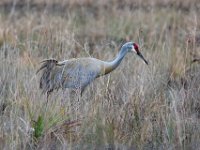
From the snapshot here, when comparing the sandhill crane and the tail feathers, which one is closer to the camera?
the tail feathers

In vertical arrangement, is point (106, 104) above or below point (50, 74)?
below

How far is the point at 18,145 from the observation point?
550cm

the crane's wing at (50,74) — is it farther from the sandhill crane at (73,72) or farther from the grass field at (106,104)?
the grass field at (106,104)

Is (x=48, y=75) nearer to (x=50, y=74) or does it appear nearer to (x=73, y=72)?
(x=50, y=74)

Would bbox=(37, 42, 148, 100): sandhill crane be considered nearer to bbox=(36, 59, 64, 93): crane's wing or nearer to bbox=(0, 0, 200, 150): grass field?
bbox=(36, 59, 64, 93): crane's wing

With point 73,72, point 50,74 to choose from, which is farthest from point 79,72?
point 50,74

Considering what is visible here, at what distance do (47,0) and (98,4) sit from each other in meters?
1.12

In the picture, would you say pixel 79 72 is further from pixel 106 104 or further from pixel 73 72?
pixel 106 104

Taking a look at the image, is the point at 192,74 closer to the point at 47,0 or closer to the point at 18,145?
the point at 18,145

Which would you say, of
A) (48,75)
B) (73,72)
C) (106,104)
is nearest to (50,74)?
(48,75)

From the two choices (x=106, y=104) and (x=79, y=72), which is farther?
(x=79, y=72)

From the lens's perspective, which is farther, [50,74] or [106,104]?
[50,74]

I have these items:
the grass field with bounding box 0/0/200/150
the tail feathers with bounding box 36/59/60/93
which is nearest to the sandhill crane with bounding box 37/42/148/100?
the tail feathers with bounding box 36/59/60/93

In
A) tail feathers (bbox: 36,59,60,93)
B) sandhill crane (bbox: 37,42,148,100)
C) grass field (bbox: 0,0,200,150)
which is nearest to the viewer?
grass field (bbox: 0,0,200,150)
